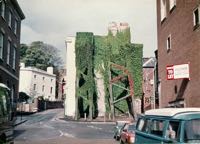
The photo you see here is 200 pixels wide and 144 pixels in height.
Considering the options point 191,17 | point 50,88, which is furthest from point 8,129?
point 50,88

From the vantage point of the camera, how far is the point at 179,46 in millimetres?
24766

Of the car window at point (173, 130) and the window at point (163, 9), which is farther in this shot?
→ the window at point (163, 9)

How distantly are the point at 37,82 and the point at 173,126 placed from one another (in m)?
79.0

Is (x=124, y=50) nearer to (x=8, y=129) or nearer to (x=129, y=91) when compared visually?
(x=129, y=91)

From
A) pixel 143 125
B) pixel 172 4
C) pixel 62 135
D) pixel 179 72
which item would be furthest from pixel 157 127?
pixel 62 135

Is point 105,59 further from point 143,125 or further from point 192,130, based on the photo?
point 192,130

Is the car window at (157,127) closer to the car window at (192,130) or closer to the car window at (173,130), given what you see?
the car window at (173,130)

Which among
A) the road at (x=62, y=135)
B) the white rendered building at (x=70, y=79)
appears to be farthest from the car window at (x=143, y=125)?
the white rendered building at (x=70, y=79)

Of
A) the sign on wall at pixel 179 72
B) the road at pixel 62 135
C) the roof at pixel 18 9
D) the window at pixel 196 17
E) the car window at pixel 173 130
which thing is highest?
the roof at pixel 18 9

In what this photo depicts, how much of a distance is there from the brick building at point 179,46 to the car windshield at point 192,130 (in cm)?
1240

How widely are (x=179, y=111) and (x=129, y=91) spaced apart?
38.9 meters

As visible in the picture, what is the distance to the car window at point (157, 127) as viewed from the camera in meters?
10.2

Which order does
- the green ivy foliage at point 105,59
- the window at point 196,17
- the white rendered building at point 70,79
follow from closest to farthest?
the window at point 196,17
the green ivy foliage at point 105,59
the white rendered building at point 70,79

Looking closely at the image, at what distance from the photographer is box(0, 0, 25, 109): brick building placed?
35900mm
